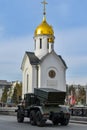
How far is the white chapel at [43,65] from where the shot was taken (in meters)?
71.2

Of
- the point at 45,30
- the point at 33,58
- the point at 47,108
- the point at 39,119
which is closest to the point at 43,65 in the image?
the point at 33,58

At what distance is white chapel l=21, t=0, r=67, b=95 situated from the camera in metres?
71.2

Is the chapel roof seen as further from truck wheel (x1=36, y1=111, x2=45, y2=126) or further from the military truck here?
truck wheel (x1=36, y1=111, x2=45, y2=126)

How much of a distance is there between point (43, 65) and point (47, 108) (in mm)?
45553

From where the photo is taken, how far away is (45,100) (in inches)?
1051

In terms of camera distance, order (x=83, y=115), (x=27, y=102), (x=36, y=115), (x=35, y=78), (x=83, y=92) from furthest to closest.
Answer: (x=83, y=92) → (x=35, y=78) → (x=83, y=115) → (x=27, y=102) → (x=36, y=115)

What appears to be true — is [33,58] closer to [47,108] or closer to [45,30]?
[45,30]

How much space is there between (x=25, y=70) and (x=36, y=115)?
4811 cm

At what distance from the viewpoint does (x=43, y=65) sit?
2832 inches

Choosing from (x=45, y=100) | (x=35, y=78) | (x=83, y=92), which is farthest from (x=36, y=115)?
(x=83, y=92)

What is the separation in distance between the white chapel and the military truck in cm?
4234

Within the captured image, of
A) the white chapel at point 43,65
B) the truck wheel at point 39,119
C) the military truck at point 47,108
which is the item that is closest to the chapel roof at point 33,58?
the white chapel at point 43,65

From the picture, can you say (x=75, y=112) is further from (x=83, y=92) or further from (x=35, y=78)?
(x=83, y=92)

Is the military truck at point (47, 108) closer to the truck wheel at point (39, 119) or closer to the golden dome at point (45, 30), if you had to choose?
the truck wheel at point (39, 119)
